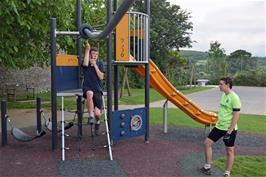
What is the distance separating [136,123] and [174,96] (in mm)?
1428

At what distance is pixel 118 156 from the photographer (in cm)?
683

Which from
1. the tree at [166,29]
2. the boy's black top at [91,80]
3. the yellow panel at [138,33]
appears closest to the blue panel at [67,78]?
the boy's black top at [91,80]

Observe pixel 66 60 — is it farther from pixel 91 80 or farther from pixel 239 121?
pixel 239 121

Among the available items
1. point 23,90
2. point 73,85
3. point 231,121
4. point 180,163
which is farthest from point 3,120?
point 23,90

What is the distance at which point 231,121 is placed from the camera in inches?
218

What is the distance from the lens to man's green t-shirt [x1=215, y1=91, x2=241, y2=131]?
5.51 m

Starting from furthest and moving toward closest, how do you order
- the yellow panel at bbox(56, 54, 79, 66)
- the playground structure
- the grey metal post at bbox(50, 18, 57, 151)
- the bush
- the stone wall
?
the bush → the stone wall → the yellow panel at bbox(56, 54, 79, 66) → the playground structure → the grey metal post at bbox(50, 18, 57, 151)

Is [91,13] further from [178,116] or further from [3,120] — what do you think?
[3,120]

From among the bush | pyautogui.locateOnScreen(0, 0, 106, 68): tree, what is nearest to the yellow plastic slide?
pyautogui.locateOnScreen(0, 0, 106, 68): tree

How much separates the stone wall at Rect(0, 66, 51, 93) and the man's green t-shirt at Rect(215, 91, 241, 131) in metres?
18.6

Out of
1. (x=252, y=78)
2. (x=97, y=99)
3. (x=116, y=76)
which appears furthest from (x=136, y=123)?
(x=252, y=78)

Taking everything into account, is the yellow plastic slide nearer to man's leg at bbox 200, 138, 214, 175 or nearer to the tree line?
the tree line

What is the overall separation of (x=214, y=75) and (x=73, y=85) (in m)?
34.2

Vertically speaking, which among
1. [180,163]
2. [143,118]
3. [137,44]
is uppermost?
[137,44]
